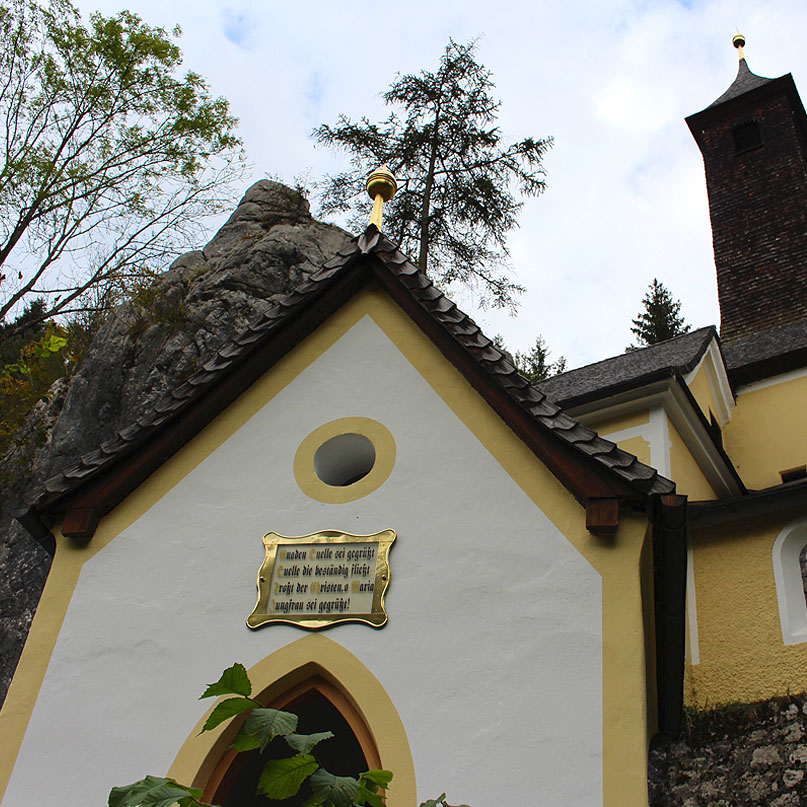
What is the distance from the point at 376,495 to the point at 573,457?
50.4 inches

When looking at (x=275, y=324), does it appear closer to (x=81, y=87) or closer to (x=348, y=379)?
(x=348, y=379)

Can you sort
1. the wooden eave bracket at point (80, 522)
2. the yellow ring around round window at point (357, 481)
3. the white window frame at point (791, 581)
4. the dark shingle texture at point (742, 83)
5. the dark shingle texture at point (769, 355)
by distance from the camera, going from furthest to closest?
the dark shingle texture at point (742, 83)
the dark shingle texture at point (769, 355)
the white window frame at point (791, 581)
the wooden eave bracket at point (80, 522)
the yellow ring around round window at point (357, 481)

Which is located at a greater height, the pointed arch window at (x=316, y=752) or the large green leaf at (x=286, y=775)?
the pointed arch window at (x=316, y=752)

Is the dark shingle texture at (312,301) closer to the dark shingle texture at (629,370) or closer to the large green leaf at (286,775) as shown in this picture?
the large green leaf at (286,775)

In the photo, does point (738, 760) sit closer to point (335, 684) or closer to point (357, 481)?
point (335, 684)

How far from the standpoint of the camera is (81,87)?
12.8m

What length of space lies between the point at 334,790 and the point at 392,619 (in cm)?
216

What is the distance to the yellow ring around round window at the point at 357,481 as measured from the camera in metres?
6.22

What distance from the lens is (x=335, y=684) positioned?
18.3 ft

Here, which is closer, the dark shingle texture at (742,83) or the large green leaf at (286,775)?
the large green leaf at (286,775)

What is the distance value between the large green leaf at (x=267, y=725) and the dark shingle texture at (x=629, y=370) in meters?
7.44

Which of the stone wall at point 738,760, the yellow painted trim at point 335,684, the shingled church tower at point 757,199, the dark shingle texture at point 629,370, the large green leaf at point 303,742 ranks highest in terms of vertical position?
the shingled church tower at point 757,199

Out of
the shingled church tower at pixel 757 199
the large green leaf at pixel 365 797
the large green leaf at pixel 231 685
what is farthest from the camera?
the shingled church tower at pixel 757 199

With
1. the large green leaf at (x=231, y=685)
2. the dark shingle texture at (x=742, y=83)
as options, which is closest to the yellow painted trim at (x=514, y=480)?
the large green leaf at (x=231, y=685)
